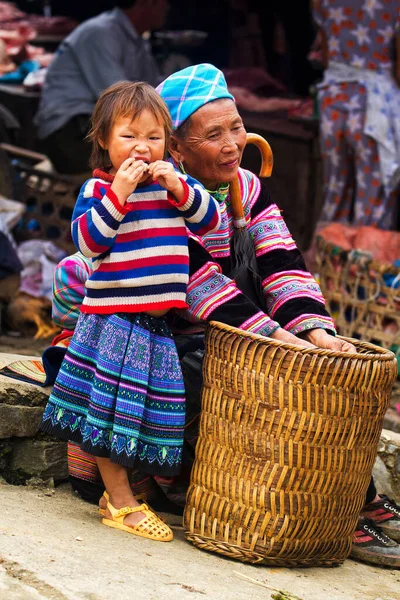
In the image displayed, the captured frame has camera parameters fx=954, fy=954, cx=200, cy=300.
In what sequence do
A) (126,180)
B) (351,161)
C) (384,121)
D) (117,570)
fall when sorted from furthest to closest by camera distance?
(351,161), (384,121), (126,180), (117,570)

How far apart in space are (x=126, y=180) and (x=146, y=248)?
0.75 feet

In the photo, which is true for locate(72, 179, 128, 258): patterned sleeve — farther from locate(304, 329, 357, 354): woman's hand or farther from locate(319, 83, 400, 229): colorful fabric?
locate(319, 83, 400, 229): colorful fabric

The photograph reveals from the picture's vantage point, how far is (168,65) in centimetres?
838

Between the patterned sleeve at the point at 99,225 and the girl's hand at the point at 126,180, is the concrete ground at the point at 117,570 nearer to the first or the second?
the patterned sleeve at the point at 99,225

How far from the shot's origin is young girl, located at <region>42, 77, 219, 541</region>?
268 centimetres

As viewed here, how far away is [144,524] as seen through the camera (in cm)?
275

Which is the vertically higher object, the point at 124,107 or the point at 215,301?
the point at 124,107

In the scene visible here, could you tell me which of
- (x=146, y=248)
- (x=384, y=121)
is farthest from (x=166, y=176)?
(x=384, y=121)

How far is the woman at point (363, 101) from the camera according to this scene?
19.6 feet

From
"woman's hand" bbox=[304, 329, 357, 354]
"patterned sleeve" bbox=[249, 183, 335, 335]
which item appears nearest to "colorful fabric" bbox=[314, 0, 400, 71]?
"patterned sleeve" bbox=[249, 183, 335, 335]

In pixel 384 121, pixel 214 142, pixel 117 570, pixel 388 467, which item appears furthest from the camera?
pixel 384 121

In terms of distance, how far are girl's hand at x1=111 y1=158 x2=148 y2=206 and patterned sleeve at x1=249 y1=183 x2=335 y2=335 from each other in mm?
668

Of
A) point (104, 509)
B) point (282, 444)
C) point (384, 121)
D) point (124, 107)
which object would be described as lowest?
point (104, 509)

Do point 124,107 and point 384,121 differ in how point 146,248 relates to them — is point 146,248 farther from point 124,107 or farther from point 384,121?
point 384,121
